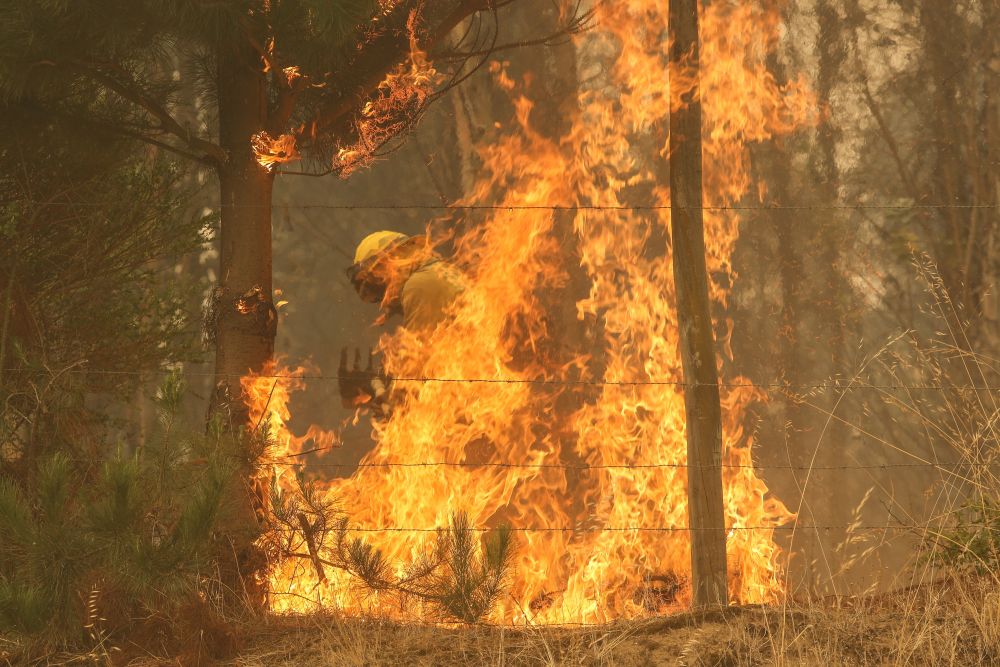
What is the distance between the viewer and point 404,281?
8.41 m

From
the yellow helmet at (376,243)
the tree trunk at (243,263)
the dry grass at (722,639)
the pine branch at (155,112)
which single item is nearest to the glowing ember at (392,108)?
the tree trunk at (243,263)

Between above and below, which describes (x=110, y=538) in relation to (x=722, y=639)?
above

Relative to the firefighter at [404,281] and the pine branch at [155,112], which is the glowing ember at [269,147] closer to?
the pine branch at [155,112]

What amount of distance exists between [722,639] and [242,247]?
346 centimetres

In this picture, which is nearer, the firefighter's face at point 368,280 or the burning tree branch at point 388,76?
the burning tree branch at point 388,76

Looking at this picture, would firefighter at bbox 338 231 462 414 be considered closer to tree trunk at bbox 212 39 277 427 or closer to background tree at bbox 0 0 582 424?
background tree at bbox 0 0 582 424

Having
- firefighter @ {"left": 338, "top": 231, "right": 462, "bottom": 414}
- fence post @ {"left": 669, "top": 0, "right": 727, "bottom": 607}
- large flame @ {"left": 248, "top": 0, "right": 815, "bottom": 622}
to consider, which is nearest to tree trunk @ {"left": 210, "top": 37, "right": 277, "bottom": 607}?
large flame @ {"left": 248, "top": 0, "right": 815, "bottom": 622}

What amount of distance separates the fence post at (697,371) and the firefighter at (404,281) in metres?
2.46

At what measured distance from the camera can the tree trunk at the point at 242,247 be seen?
551 centimetres

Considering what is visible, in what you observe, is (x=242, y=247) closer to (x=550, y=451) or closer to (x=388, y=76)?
(x=388, y=76)

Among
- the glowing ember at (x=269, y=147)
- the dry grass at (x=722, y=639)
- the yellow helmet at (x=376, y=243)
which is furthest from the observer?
the yellow helmet at (x=376, y=243)

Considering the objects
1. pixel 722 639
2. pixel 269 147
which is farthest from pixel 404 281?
pixel 722 639

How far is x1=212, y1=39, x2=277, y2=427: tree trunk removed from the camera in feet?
18.1

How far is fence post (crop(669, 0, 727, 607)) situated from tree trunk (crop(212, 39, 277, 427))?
8.47ft
